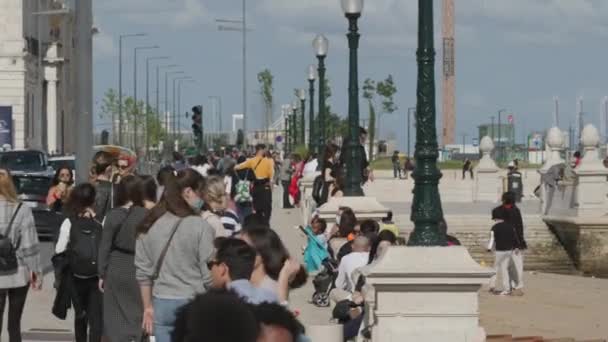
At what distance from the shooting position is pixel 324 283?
19047 millimetres

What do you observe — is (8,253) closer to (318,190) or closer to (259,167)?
(318,190)

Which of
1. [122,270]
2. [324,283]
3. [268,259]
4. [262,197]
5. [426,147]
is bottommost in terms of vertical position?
[324,283]

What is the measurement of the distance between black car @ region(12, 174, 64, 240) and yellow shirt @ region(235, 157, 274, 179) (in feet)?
11.6

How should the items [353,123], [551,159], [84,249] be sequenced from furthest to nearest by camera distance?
[551,159], [353,123], [84,249]

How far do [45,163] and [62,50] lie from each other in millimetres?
54468

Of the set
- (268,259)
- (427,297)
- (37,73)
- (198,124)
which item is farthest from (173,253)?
(37,73)

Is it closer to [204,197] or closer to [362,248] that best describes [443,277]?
[204,197]

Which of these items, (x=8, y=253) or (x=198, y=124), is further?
(x=198, y=124)

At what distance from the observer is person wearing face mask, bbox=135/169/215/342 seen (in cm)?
1002

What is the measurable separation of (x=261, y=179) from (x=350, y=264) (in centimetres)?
1353

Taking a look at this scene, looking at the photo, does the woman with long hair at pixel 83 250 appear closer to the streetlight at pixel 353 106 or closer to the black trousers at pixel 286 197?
the streetlight at pixel 353 106

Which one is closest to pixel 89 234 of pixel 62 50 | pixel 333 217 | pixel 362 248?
pixel 362 248

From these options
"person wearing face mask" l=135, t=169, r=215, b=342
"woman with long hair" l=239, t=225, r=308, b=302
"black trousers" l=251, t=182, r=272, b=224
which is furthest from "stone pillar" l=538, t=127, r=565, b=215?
"woman with long hair" l=239, t=225, r=308, b=302

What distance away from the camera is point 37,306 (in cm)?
1841
